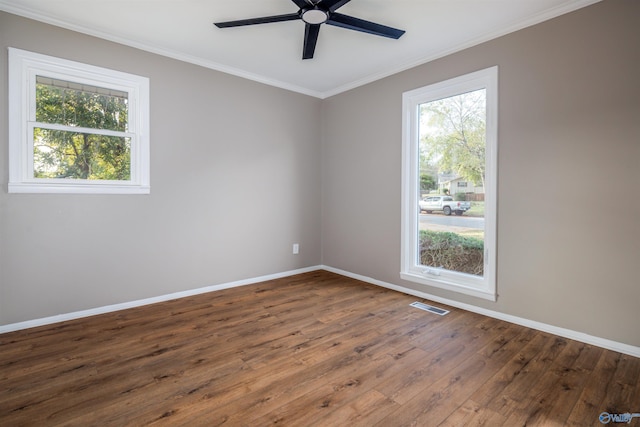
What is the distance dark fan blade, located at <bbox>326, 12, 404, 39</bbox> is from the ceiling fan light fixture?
0.05 m

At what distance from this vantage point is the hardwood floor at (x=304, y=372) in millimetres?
1638

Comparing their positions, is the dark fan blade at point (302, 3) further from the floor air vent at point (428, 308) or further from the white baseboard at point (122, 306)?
the white baseboard at point (122, 306)

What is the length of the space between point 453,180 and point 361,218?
133 centimetres

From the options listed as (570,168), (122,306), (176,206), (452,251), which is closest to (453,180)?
(452,251)

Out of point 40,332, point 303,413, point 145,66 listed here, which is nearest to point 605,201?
point 303,413

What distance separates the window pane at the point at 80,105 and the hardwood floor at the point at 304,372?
1866 mm

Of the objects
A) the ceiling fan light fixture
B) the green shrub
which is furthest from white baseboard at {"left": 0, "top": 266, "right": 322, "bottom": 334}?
the ceiling fan light fixture

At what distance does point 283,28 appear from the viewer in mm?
2834

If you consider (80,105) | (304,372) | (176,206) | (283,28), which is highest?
(283,28)

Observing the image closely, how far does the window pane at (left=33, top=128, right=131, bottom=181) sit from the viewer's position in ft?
8.93

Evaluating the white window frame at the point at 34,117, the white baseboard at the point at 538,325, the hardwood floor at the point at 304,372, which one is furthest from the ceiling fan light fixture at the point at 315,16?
the white baseboard at the point at 538,325

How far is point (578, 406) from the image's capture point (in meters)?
1.70

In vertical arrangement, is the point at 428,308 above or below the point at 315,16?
below

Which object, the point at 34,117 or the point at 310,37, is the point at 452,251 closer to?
the point at 310,37
